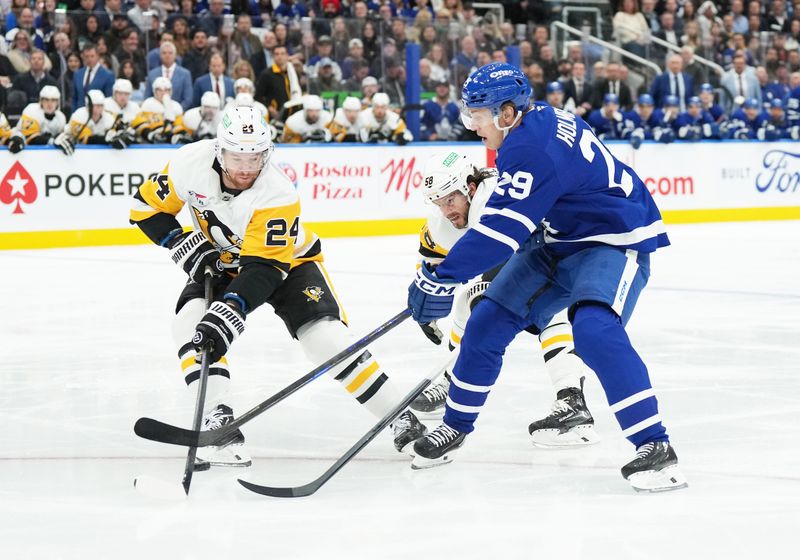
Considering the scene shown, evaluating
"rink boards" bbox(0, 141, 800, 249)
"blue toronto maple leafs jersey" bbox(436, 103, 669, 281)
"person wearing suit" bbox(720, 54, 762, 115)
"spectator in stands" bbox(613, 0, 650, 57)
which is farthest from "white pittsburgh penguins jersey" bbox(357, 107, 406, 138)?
"blue toronto maple leafs jersey" bbox(436, 103, 669, 281)

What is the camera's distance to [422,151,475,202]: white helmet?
3678mm

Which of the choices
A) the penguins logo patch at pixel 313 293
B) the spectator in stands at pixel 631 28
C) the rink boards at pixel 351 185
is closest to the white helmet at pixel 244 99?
the rink boards at pixel 351 185

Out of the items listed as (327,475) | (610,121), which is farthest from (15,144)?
(327,475)

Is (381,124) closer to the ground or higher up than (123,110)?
closer to the ground

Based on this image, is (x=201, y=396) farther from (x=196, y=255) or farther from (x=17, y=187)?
(x=17, y=187)

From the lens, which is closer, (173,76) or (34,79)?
(34,79)

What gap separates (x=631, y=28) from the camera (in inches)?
549

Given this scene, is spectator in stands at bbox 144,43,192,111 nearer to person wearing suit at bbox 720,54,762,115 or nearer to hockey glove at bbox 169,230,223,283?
person wearing suit at bbox 720,54,762,115

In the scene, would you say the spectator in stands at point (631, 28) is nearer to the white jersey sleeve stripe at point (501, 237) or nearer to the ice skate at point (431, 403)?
the ice skate at point (431, 403)

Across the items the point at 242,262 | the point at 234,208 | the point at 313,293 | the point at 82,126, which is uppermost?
the point at 234,208

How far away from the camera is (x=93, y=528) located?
281cm

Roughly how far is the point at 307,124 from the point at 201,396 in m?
8.12

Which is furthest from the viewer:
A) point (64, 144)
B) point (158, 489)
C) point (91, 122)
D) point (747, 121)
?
point (747, 121)

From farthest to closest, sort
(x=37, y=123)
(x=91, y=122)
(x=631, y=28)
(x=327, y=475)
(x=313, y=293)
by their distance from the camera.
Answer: (x=631, y=28) → (x=91, y=122) → (x=37, y=123) → (x=313, y=293) → (x=327, y=475)
